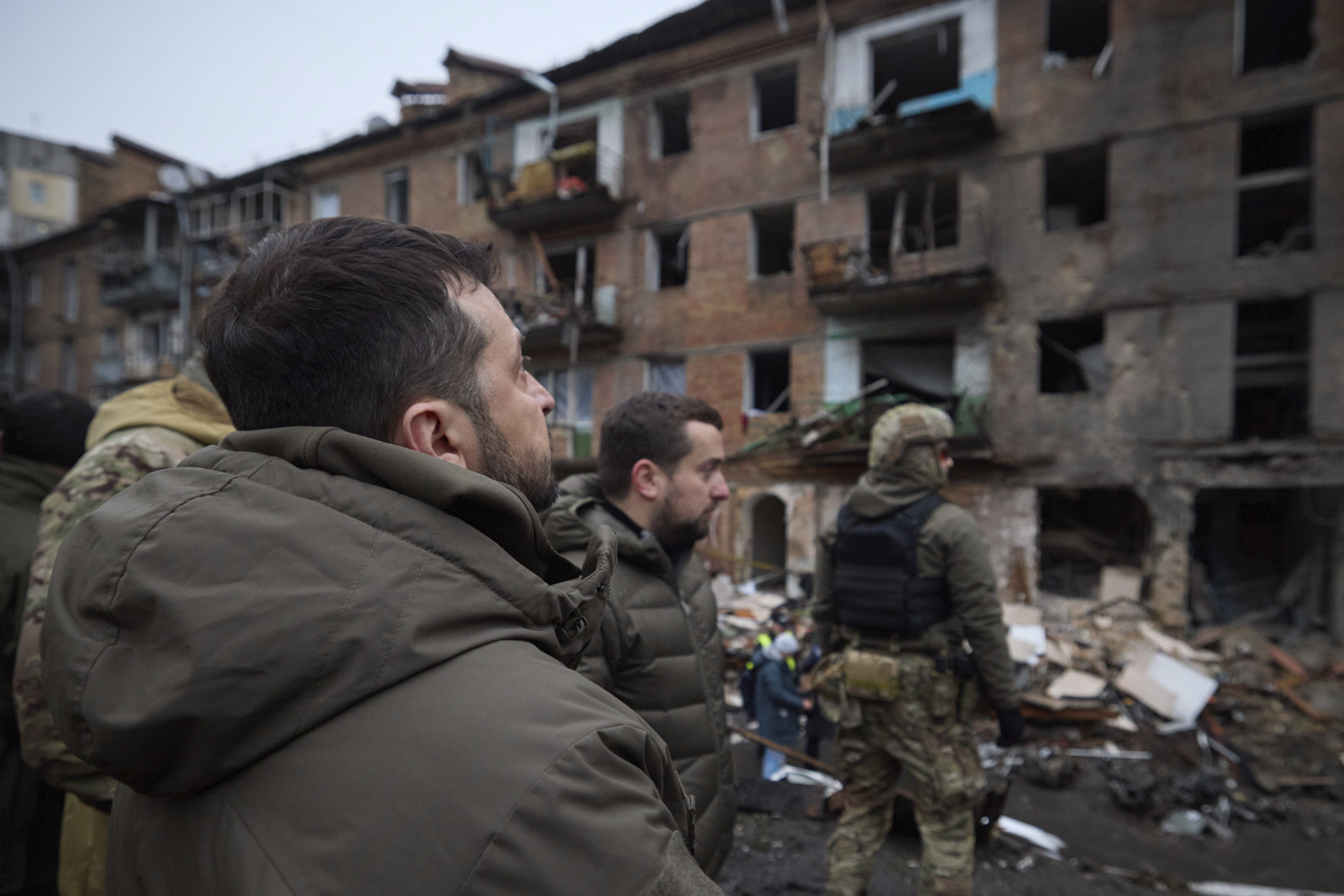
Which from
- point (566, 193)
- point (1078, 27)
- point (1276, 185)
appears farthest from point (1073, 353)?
point (566, 193)

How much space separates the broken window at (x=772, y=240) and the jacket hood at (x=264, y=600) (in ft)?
49.2

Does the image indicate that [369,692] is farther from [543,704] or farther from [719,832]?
[719,832]

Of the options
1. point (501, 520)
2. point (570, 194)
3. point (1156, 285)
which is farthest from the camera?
point (570, 194)

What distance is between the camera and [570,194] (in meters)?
15.8

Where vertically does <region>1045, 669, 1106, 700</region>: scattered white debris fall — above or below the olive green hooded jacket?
below

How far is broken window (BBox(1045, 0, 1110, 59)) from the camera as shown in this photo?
43.0ft

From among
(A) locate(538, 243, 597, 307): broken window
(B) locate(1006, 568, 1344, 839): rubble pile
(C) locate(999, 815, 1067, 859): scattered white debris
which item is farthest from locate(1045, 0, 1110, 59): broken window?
(C) locate(999, 815, 1067, 859): scattered white debris

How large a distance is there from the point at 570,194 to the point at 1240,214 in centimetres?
1337

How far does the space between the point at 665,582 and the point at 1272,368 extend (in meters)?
14.6

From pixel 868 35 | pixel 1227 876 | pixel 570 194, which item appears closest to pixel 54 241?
pixel 570 194

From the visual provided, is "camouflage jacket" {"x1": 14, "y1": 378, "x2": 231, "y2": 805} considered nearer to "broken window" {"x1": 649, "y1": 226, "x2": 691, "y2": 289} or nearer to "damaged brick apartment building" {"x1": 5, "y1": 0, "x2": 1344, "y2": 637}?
"damaged brick apartment building" {"x1": 5, "y1": 0, "x2": 1344, "y2": 637}

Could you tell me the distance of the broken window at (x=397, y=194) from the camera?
19219mm

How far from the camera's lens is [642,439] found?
2.67 meters

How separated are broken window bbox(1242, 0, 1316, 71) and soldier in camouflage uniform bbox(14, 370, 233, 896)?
1703 cm
